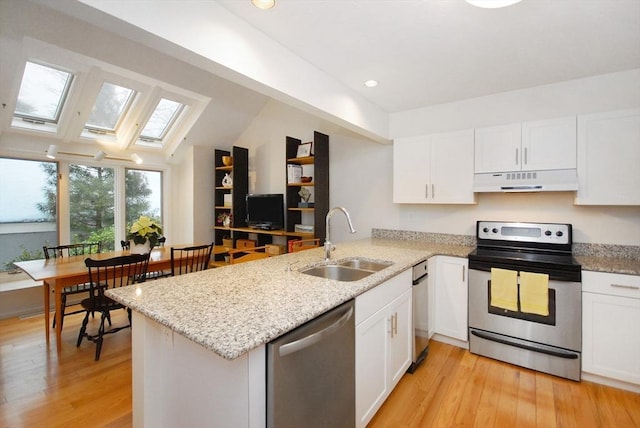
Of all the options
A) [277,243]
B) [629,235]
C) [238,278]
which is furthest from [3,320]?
[629,235]

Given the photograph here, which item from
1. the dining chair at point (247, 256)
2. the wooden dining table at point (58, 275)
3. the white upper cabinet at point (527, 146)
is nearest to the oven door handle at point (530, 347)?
the white upper cabinet at point (527, 146)

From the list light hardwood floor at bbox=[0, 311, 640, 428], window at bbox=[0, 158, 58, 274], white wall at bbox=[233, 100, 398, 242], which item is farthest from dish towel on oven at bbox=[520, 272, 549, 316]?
window at bbox=[0, 158, 58, 274]

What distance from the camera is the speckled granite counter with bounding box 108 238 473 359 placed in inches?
39.7

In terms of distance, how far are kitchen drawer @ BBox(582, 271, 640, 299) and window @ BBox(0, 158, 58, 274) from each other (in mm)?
5915

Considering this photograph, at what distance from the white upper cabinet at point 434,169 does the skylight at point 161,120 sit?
3.37m

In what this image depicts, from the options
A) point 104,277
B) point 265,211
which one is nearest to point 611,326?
point 265,211

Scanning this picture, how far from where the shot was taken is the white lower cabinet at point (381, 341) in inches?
62.7

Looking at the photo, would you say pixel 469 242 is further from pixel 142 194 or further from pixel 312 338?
pixel 142 194

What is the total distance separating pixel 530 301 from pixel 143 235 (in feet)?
12.1

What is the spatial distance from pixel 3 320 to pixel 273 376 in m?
4.25

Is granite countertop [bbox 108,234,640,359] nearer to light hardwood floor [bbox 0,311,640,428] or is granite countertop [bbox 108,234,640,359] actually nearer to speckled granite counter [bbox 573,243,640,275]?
speckled granite counter [bbox 573,243,640,275]

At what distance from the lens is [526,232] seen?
8.86 feet

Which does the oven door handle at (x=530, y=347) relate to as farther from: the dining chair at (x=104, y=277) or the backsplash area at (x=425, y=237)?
the dining chair at (x=104, y=277)

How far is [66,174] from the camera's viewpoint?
13.4ft
